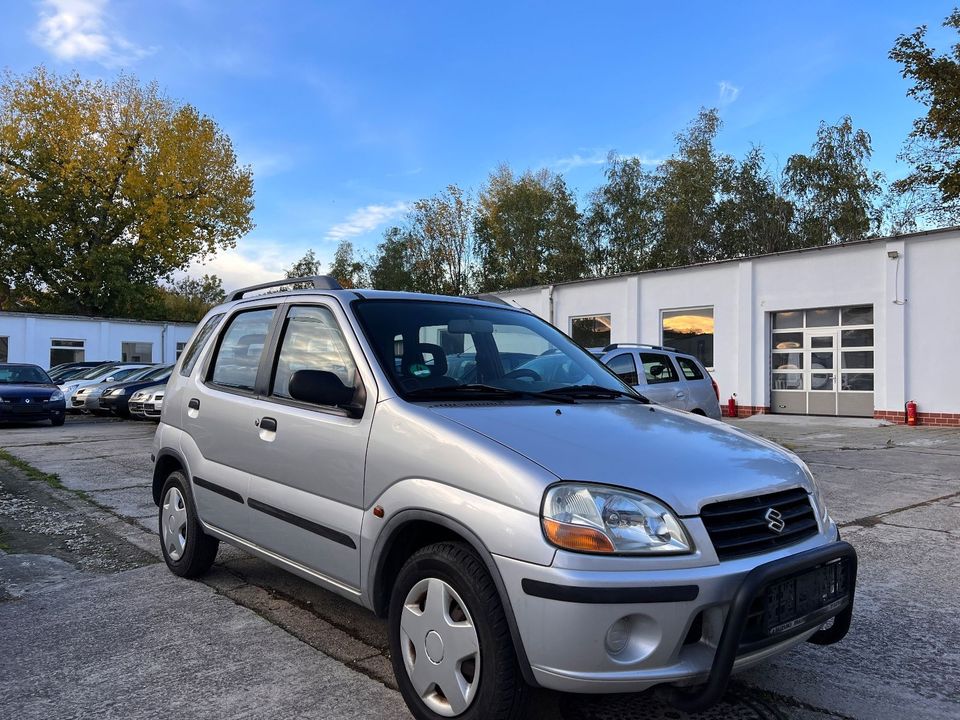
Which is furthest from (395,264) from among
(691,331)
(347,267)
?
(691,331)

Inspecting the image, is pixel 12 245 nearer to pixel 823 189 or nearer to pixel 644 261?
pixel 644 261

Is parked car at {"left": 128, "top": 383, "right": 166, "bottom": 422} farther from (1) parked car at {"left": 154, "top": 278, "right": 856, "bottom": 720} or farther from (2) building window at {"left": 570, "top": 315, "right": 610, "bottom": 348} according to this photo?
(1) parked car at {"left": 154, "top": 278, "right": 856, "bottom": 720}

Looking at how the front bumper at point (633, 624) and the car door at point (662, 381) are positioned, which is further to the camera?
the car door at point (662, 381)

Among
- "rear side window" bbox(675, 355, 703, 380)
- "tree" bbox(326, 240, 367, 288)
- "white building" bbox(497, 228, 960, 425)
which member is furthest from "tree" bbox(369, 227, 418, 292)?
"rear side window" bbox(675, 355, 703, 380)

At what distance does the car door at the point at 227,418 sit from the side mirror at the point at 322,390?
73 centimetres

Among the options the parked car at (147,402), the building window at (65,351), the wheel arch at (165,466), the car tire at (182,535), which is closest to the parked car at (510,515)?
the car tire at (182,535)

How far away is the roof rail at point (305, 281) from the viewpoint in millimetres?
3885

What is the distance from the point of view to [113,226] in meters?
37.0

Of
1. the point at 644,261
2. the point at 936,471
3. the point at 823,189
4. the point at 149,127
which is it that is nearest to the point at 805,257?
the point at 936,471

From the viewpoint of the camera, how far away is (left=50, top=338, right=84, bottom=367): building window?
31.9 meters

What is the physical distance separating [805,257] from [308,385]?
61.2ft

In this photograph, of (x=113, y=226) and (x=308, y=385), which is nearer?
(x=308, y=385)

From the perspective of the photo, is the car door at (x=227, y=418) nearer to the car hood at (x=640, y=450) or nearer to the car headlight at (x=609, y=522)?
the car hood at (x=640, y=450)

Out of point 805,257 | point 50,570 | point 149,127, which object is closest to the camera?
point 50,570
